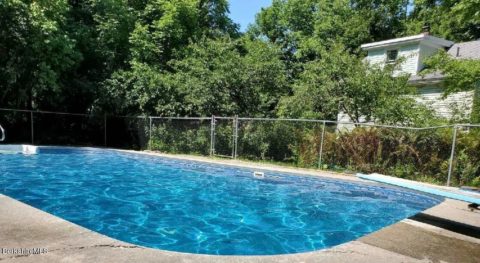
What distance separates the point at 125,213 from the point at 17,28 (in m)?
12.4

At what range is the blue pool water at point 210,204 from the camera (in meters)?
5.52

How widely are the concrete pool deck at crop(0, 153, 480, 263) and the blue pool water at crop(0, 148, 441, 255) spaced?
1.45 m

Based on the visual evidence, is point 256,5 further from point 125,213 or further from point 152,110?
point 125,213

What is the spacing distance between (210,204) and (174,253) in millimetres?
4348

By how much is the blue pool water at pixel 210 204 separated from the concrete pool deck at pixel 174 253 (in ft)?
4.77

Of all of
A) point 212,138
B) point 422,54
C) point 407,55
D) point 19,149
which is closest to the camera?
point 212,138

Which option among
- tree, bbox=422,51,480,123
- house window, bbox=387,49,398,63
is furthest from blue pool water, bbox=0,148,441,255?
house window, bbox=387,49,398,63

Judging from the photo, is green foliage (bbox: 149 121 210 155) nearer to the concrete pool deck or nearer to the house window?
the concrete pool deck

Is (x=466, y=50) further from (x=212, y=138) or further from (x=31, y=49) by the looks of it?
(x=31, y=49)

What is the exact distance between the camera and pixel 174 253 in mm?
3182

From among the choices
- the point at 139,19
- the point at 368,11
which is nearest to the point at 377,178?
the point at 139,19

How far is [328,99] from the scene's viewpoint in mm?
13039

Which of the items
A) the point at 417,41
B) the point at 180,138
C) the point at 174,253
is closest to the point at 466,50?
the point at 417,41

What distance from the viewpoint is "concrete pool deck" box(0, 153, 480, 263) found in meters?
2.98
